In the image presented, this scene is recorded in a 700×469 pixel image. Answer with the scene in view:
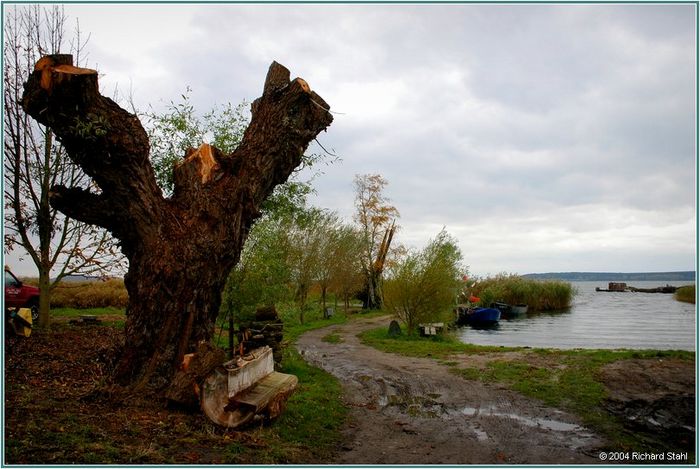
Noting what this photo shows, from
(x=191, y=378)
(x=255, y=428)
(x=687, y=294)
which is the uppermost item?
(x=191, y=378)

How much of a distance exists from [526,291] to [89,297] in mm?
36556

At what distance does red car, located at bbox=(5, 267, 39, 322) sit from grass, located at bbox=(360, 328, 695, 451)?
473 inches

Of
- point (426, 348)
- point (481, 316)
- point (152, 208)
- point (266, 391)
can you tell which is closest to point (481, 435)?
point (266, 391)

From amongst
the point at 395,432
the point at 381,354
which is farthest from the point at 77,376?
the point at 381,354

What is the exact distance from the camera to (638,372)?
10.8m

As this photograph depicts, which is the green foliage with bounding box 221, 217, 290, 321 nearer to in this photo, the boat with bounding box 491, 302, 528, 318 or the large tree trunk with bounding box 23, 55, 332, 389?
the large tree trunk with bounding box 23, 55, 332, 389

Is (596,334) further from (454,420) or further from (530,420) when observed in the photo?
(454,420)

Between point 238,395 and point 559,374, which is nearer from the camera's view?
point 238,395

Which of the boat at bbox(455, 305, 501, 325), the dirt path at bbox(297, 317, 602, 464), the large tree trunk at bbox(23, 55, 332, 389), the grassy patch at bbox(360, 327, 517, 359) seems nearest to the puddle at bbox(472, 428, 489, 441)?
the dirt path at bbox(297, 317, 602, 464)

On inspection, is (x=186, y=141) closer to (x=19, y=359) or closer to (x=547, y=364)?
(x=19, y=359)

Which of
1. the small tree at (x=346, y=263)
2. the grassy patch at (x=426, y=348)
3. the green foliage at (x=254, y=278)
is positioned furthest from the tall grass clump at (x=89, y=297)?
the green foliage at (x=254, y=278)

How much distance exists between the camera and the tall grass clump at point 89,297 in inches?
926

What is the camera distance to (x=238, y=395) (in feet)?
20.3

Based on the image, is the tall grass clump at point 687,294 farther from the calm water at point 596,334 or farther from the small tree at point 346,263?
the small tree at point 346,263
